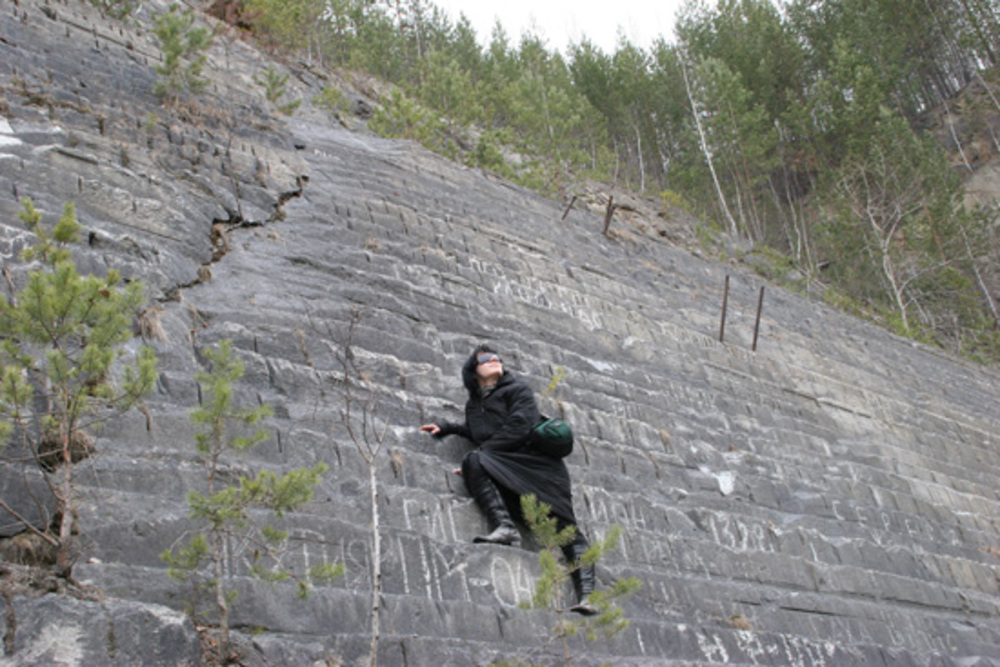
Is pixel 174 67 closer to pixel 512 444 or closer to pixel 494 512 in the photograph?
pixel 512 444

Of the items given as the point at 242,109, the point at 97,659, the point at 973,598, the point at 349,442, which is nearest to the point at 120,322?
the point at 97,659

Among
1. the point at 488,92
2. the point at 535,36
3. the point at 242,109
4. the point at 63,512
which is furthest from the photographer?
the point at 535,36

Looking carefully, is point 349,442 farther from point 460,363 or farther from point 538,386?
point 538,386

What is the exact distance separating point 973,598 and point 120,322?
257 inches

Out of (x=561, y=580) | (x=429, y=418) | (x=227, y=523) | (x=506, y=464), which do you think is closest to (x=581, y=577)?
(x=506, y=464)

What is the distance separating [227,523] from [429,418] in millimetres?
2137

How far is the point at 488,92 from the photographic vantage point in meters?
23.9

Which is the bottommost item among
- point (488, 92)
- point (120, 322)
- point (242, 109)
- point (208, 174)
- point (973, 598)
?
point (973, 598)

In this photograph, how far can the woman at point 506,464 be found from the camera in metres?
4.58

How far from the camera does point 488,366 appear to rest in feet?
17.0

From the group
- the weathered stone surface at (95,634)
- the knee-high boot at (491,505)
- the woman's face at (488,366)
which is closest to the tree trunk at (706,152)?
the woman's face at (488,366)

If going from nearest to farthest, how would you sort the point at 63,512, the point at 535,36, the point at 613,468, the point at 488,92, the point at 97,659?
1. the point at 97,659
2. the point at 63,512
3. the point at 613,468
4. the point at 488,92
5. the point at 535,36

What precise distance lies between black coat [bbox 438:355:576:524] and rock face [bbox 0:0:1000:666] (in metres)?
0.21

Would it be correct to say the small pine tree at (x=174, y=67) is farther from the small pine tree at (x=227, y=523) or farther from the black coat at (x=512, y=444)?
the small pine tree at (x=227, y=523)
